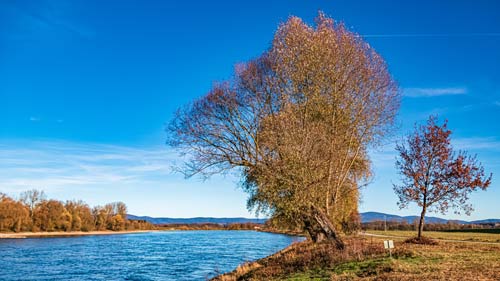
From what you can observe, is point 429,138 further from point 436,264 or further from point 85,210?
point 85,210

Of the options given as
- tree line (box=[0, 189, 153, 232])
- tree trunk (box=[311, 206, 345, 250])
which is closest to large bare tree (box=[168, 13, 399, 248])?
tree trunk (box=[311, 206, 345, 250])

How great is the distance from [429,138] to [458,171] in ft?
7.63

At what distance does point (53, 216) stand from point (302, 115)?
4390 inches

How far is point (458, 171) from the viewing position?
22.5 metres

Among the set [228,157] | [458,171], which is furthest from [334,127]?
[458,171]

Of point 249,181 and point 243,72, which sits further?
point 249,181

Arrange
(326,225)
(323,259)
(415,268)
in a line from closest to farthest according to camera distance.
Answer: (415,268) → (323,259) → (326,225)

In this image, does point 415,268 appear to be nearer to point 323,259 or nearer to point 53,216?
point 323,259

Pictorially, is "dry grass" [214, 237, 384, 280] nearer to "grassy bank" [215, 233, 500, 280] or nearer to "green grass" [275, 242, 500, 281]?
"grassy bank" [215, 233, 500, 280]

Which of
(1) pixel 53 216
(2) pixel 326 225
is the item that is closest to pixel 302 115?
(2) pixel 326 225

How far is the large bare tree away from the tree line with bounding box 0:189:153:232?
317 ft

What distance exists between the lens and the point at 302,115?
1827cm

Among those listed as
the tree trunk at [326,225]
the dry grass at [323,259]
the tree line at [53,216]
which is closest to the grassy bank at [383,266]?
the dry grass at [323,259]

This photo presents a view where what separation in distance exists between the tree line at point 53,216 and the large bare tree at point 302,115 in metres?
96.6
